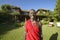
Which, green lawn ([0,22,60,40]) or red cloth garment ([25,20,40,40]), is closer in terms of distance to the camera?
red cloth garment ([25,20,40,40])

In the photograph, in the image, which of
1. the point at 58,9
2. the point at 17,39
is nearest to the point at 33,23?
the point at 17,39

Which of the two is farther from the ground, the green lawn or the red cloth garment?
the red cloth garment

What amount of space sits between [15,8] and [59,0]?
12.5 m

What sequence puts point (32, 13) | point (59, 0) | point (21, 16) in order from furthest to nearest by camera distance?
point (21, 16)
point (59, 0)
point (32, 13)

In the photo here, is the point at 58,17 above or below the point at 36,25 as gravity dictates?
below

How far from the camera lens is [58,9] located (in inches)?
1113

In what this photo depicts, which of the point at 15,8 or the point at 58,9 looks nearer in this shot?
the point at 58,9

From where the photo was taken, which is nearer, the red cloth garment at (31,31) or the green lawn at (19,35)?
the red cloth garment at (31,31)

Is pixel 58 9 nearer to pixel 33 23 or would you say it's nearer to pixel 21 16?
pixel 21 16

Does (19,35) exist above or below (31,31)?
below

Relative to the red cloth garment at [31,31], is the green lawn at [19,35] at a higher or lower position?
lower

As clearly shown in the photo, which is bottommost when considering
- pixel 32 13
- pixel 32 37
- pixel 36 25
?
pixel 32 37

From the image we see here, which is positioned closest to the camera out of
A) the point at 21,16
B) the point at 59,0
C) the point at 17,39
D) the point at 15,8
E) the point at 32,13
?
the point at 32,13

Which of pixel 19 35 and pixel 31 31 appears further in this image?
pixel 19 35
